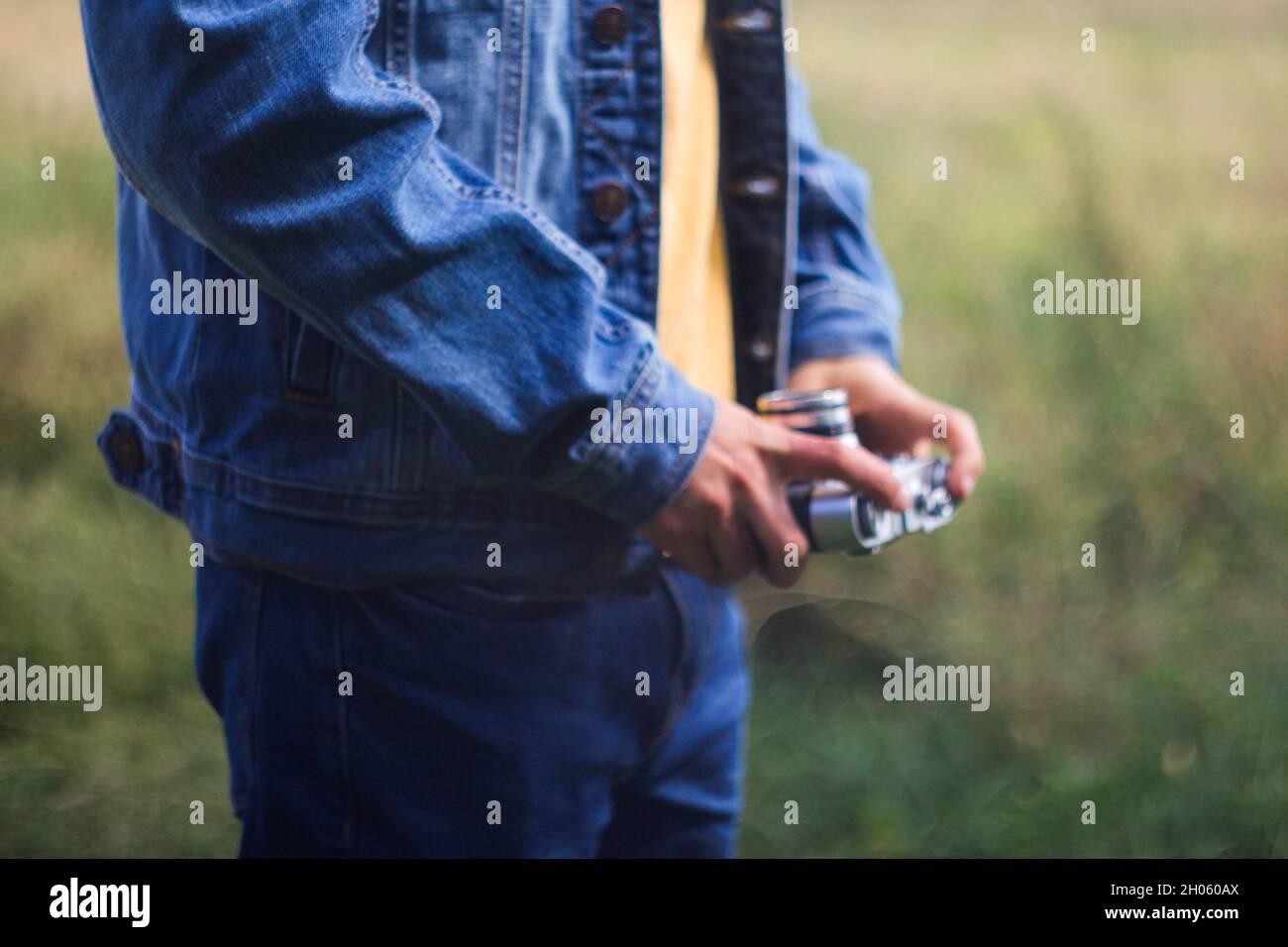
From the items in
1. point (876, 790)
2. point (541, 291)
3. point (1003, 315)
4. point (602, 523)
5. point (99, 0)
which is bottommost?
point (876, 790)

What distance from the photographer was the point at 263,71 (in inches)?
25.7

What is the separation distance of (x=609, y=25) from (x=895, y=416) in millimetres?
368

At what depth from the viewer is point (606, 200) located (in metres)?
0.80

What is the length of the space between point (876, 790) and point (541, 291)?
4.61ft

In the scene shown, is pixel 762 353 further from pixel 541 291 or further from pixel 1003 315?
pixel 1003 315

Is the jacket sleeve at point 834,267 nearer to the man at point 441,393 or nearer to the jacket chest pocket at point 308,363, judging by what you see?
the man at point 441,393

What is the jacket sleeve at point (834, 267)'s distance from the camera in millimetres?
1020

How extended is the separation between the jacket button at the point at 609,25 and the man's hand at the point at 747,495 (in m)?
0.24

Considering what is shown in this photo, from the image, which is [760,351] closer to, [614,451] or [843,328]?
[843,328]

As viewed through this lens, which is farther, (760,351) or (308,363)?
(760,351)

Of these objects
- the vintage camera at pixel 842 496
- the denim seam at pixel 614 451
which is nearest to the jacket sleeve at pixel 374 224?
the denim seam at pixel 614 451

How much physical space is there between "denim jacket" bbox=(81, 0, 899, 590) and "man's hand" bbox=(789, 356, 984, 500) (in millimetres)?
206

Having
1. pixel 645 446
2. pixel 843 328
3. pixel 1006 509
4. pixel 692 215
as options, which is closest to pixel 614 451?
pixel 645 446
